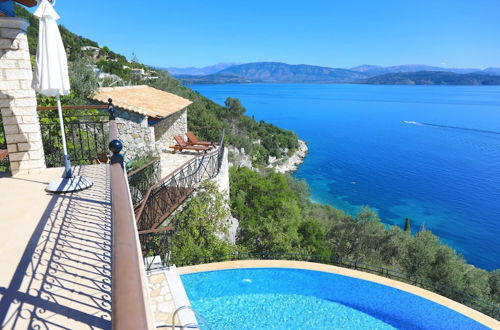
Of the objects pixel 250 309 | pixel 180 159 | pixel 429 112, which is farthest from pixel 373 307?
pixel 429 112

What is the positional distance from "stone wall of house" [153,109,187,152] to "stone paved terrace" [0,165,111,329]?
10977mm

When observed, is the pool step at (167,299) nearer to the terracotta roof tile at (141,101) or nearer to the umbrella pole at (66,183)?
the umbrella pole at (66,183)

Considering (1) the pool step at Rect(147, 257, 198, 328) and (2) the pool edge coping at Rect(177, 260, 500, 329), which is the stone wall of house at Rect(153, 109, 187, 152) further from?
(1) the pool step at Rect(147, 257, 198, 328)

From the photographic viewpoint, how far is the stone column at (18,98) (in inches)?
212

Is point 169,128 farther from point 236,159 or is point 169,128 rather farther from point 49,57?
point 236,159

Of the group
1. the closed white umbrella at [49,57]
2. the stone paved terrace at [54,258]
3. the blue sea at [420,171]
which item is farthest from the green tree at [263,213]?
the blue sea at [420,171]

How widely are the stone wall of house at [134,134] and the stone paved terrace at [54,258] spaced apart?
23.5 feet

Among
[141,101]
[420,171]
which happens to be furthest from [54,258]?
[420,171]

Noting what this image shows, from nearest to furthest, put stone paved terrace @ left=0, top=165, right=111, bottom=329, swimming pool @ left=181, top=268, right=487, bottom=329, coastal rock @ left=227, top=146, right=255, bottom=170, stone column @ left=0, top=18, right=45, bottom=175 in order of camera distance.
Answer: stone paved terrace @ left=0, top=165, right=111, bottom=329, stone column @ left=0, top=18, right=45, bottom=175, swimming pool @ left=181, top=268, right=487, bottom=329, coastal rock @ left=227, top=146, right=255, bottom=170

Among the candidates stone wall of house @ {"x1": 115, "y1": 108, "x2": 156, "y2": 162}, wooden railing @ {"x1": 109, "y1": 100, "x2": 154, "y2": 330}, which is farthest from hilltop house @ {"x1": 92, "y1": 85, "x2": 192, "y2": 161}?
wooden railing @ {"x1": 109, "y1": 100, "x2": 154, "y2": 330}

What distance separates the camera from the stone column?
17.6ft

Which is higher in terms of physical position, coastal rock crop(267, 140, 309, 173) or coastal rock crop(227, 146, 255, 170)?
coastal rock crop(227, 146, 255, 170)

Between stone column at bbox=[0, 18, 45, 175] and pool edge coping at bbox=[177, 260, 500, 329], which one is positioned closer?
stone column at bbox=[0, 18, 45, 175]

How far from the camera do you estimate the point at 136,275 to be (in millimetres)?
1301
